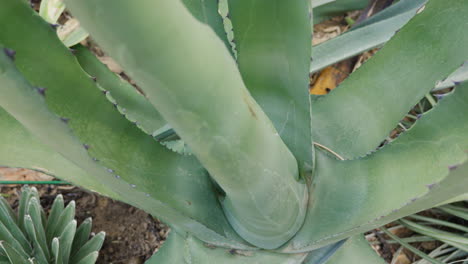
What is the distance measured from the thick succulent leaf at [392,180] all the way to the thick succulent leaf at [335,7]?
68 cm

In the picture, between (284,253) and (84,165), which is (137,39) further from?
(284,253)

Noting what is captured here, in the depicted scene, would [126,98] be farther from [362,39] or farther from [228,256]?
[362,39]

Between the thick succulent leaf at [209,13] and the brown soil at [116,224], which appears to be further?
the brown soil at [116,224]

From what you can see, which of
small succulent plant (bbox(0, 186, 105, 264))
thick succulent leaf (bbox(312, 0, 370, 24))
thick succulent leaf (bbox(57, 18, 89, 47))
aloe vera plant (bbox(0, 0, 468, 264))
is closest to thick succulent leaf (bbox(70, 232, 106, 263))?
small succulent plant (bbox(0, 186, 105, 264))

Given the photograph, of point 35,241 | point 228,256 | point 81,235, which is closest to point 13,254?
point 35,241

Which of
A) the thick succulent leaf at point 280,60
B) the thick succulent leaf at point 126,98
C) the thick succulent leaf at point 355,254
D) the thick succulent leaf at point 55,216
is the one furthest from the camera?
the thick succulent leaf at point 55,216

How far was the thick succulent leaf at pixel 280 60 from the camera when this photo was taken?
615mm

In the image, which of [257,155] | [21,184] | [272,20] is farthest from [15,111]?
[21,184]

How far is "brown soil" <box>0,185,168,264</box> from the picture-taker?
114 centimetres

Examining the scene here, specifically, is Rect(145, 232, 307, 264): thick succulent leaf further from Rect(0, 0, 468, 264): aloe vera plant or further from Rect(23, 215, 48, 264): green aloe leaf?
Rect(23, 215, 48, 264): green aloe leaf

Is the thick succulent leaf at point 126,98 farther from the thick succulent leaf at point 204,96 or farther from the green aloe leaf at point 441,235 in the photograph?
the green aloe leaf at point 441,235

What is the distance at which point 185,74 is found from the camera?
36 cm

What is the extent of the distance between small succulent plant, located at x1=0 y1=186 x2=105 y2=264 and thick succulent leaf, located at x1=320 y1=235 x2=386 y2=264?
523 mm

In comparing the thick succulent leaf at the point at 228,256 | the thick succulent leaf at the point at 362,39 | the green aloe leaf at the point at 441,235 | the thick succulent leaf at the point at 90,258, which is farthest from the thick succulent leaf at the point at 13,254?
the green aloe leaf at the point at 441,235
